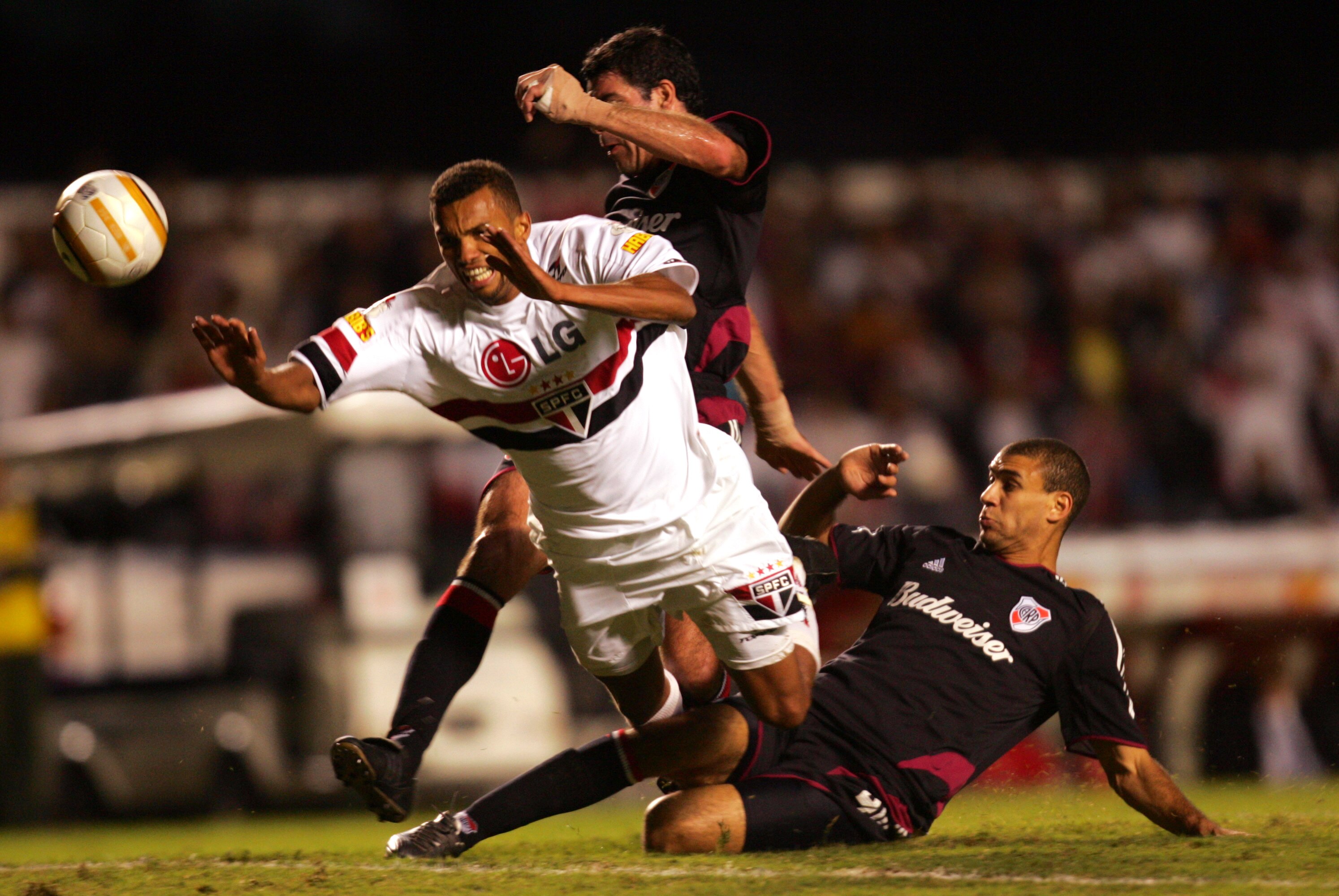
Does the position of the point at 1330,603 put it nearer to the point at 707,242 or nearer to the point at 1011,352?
the point at 1011,352

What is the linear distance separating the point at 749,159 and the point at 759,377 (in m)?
0.89

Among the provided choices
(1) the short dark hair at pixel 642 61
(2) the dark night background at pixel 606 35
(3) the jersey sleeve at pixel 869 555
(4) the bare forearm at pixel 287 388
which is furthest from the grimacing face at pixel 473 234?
(2) the dark night background at pixel 606 35

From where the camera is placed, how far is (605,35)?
1503cm

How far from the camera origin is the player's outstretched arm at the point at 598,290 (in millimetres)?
3568

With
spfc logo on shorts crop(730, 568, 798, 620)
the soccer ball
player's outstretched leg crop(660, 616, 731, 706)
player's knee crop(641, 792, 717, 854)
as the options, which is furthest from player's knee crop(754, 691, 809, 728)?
the soccer ball

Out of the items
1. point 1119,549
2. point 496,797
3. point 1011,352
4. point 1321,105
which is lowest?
point 496,797

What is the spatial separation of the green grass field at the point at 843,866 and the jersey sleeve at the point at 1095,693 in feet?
1.08

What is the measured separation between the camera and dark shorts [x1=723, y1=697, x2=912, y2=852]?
14.3 ft

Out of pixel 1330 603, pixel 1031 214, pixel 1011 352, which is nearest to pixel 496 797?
pixel 1330 603

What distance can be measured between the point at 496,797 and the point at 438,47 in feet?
39.0

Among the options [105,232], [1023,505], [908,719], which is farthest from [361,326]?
[1023,505]

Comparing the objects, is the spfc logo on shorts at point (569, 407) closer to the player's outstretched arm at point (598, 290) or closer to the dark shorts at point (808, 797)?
the player's outstretched arm at point (598, 290)

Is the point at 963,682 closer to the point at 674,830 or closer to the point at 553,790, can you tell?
the point at 674,830

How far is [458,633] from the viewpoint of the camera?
4.57 metres
